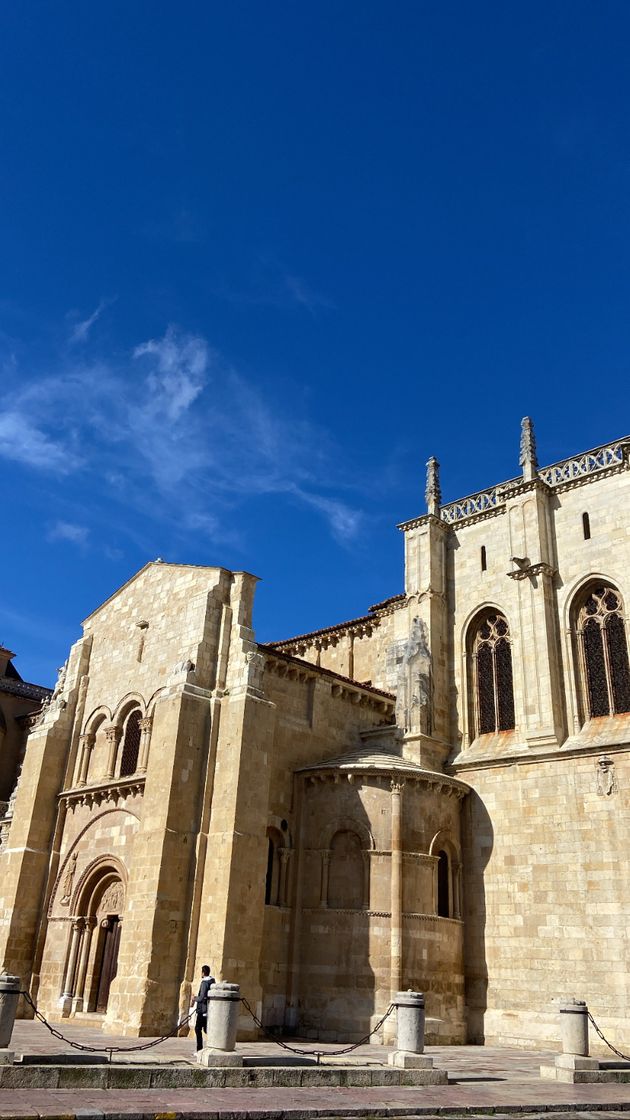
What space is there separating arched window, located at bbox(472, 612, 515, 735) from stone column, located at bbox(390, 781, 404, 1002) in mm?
4597

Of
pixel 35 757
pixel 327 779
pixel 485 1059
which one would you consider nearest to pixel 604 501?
pixel 327 779

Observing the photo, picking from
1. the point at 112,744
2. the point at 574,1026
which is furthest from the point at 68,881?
the point at 574,1026

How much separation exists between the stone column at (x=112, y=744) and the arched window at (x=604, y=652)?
45.7 ft

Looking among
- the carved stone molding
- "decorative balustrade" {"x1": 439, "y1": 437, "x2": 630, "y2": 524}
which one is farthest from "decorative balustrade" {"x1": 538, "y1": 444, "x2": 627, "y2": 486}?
the carved stone molding

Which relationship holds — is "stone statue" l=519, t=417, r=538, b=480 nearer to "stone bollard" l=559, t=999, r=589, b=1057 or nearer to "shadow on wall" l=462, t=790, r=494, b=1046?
"shadow on wall" l=462, t=790, r=494, b=1046

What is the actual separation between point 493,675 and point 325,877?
8152 mm

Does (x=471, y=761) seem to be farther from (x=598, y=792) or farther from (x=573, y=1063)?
(x=573, y=1063)

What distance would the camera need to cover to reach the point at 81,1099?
1041cm

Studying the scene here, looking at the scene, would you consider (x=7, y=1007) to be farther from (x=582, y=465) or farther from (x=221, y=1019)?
(x=582, y=465)

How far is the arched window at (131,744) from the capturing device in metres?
25.8

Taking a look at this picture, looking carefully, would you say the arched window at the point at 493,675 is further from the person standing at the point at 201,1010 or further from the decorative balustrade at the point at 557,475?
the person standing at the point at 201,1010

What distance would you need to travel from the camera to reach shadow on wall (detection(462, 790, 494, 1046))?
22.9 meters

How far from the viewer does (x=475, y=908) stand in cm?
2397

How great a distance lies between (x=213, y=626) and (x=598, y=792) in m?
11.3
